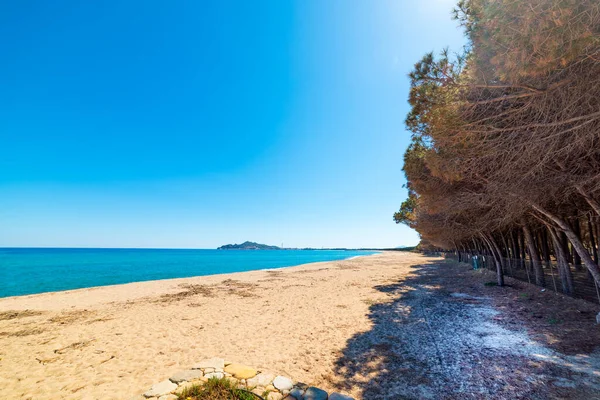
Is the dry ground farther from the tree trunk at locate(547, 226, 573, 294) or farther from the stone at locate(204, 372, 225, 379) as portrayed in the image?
the stone at locate(204, 372, 225, 379)

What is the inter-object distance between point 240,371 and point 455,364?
4.59 metres

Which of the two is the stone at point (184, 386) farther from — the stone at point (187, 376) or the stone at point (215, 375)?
the stone at point (215, 375)

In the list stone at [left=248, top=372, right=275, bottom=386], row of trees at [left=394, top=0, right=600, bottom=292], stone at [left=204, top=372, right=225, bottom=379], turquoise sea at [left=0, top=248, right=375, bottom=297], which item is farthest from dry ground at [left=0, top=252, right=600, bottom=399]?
turquoise sea at [left=0, top=248, right=375, bottom=297]

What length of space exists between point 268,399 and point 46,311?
14848 millimetres

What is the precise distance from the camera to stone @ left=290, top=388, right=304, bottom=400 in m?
4.50

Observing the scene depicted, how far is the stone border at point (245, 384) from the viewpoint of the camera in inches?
177

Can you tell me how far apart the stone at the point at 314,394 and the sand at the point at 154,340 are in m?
0.54

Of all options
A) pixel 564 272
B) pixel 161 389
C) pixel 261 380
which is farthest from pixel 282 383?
pixel 564 272

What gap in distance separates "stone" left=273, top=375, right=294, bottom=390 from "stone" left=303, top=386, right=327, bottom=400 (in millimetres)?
402

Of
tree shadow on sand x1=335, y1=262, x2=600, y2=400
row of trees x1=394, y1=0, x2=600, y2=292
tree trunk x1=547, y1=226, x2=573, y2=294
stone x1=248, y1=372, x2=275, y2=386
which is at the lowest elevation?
tree shadow on sand x1=335, y1=262, x2=600, y2=400

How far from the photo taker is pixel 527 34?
3895 mm

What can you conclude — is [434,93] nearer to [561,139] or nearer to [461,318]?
[561,139]

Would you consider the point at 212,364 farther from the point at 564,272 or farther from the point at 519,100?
the point at 564,272

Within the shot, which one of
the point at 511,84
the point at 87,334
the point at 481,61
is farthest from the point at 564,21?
the point at 87,334
